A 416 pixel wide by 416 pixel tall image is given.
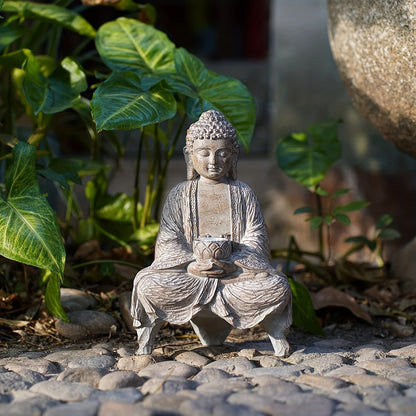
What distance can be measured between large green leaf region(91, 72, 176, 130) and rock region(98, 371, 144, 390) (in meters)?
0.91

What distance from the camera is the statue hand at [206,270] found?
248 centimetres

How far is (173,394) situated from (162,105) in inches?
50.5

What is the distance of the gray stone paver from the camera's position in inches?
76.2

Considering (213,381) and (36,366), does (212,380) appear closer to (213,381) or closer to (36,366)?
(213,381)

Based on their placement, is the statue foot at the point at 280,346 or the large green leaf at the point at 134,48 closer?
the statue foot at the point at 280,346

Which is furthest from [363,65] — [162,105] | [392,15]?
[162,105]

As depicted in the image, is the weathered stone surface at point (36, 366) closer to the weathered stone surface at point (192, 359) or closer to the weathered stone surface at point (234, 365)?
the weathered stone surface at point (192, 359)

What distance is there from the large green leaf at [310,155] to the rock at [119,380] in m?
1.54

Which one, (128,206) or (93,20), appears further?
(93,20)

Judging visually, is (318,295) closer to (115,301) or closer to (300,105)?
(115,301)

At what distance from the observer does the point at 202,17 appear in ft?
30.3

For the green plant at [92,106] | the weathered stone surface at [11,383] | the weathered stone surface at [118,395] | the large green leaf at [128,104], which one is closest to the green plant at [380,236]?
the green plant at [92,106]

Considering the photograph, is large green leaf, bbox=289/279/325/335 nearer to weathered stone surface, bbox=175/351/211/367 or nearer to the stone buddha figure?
the stone buddha figure

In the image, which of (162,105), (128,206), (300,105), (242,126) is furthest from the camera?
(300,105)
